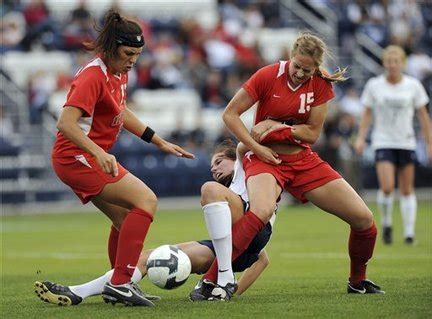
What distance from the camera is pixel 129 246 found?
8.42m

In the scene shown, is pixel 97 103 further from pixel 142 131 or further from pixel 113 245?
pixel 113 245

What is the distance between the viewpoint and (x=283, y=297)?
370 inches

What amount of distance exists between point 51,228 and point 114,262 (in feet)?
38.0

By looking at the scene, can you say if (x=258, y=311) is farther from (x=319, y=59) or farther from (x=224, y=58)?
(x=224, y=58)

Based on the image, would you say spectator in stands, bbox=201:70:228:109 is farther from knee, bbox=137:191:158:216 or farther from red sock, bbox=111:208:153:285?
red sock, bbox=111:208:153:285

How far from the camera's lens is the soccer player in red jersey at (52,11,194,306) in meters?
8.36

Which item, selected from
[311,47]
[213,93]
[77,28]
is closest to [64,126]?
[311,47]

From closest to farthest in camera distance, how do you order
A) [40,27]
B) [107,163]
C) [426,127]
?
[107,163]
[426,127]
[40,27]

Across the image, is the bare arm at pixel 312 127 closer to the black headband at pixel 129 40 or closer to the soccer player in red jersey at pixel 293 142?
the soccer player in red jersey at pixel 293 142

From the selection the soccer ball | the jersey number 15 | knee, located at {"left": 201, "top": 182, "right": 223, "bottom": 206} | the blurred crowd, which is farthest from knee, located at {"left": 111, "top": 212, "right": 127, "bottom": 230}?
the blurred crowd

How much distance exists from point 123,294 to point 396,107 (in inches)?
311

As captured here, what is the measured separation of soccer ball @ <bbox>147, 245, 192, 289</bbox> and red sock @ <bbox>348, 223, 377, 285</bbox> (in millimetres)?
1487

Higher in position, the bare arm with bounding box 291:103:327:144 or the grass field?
the bare arm with bounding box 291:103:327:144

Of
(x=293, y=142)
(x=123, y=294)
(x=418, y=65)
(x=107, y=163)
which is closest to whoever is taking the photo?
(x=107, y=163)
